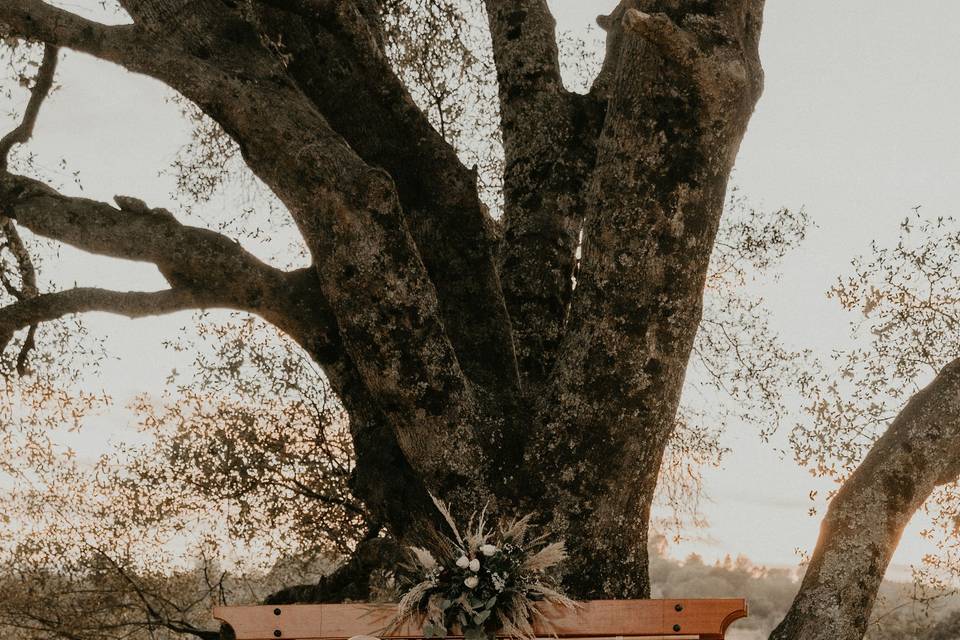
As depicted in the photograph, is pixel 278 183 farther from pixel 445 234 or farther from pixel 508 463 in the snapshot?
pixel 508 463

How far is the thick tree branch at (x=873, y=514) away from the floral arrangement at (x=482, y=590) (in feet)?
4.54

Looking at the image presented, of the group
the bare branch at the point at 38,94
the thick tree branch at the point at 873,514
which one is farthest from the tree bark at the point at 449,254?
the bare branch at the point at 38,94

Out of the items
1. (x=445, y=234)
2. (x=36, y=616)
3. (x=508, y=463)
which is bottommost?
(x=36, y=616)

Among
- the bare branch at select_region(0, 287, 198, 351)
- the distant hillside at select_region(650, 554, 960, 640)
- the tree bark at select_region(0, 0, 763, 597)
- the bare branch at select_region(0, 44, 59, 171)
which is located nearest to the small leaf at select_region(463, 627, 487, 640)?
the tree bark at select_region(0, 0, 763, 597)

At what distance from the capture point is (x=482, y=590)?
13.1 feet

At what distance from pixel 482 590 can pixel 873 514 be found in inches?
80.8

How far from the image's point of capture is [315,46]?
5.46 meters

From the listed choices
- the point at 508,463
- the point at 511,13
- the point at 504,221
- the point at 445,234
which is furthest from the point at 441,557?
the point at 511,13

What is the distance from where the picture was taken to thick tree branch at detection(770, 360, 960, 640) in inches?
183

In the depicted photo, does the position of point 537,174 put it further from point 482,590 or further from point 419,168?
point 482,590

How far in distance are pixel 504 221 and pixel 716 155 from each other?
1.67 meters

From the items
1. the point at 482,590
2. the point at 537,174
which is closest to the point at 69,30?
the point at 537,174

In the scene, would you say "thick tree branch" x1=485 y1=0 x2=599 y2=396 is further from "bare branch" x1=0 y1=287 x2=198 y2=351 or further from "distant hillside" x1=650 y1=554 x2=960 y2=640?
"distant hillside" x1=650 y1=554 x2=960 y2=640

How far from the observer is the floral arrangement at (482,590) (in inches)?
155
